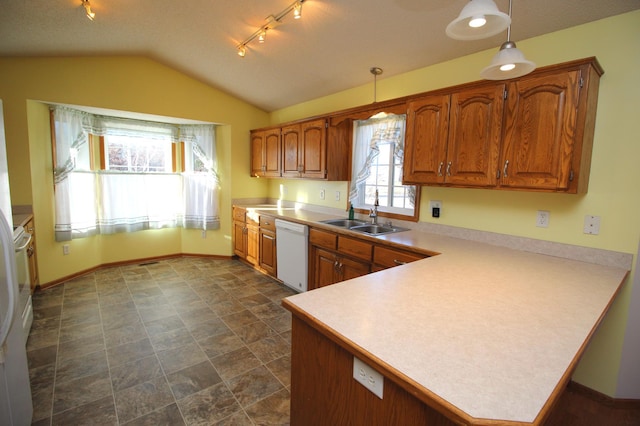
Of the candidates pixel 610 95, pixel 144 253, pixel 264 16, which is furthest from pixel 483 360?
pixel 144 253

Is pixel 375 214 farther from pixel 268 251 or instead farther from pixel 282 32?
pixel 282 32

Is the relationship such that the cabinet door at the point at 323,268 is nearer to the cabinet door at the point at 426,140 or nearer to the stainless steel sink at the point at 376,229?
the stainless steel sink at the point at 376,229

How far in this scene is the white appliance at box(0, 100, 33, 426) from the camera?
1286mm

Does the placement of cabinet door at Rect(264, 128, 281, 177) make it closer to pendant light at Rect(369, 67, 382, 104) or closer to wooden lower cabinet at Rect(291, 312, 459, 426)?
pendant light at Rect(369, 67, 382, 104)

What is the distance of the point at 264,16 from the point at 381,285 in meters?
2.47

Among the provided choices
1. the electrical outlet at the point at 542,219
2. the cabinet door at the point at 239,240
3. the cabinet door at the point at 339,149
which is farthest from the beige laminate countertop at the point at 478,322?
the cabinet door at the point at 239,240

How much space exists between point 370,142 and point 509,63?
6.64 ft

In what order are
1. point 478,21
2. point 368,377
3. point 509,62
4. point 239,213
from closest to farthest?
point 368,377 → point 478,21 → point 509,62 → point 239,213

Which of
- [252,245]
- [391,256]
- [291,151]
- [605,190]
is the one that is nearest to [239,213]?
[252,245]

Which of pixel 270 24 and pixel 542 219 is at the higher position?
pixel 270 24

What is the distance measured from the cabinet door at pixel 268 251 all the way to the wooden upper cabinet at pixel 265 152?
896mm

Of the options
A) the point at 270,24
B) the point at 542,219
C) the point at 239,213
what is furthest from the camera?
the point at 239,213

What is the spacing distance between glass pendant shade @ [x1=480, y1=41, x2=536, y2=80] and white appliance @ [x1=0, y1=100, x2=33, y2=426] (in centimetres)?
226

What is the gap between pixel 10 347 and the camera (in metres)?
1.44
